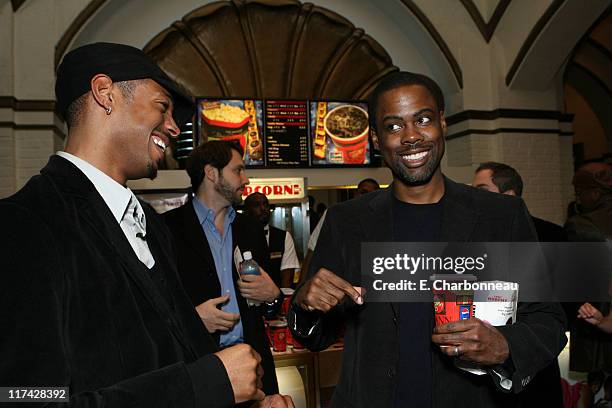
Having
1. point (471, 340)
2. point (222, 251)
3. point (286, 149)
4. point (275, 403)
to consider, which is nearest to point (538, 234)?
point (222, 251)

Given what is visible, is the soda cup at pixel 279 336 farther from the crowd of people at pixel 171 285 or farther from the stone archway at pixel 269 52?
the stone archway at pixel 269 52

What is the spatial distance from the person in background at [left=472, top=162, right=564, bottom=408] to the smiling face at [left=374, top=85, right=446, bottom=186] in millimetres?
875

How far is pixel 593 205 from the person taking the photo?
9.57 feet

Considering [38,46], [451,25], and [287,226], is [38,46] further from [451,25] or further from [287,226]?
[451,25]

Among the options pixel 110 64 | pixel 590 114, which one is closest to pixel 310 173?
pixel 110 64

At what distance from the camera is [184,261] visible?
8.37 ft

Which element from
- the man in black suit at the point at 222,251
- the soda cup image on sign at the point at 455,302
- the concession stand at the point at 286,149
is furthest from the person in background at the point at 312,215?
the soda cup image on sign at the point at 455,302

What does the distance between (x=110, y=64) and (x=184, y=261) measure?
1.46 m

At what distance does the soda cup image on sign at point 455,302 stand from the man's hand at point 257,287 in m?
1.37

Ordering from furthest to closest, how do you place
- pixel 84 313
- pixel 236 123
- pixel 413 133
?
pixel 236 123 < pixel 413 133 < pixel 84 313

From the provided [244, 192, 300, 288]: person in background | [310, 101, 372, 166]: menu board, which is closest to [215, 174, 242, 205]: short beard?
[244, 192, 300, 288]: person in background

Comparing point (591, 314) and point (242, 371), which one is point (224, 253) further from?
point (591, 314)

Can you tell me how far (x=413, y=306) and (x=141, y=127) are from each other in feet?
3.02

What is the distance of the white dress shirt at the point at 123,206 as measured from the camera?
1206 mm
